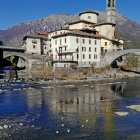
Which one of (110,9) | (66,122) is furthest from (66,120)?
(110,9)

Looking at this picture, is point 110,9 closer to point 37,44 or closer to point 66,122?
point 37,44

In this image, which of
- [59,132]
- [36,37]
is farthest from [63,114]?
[36,37]

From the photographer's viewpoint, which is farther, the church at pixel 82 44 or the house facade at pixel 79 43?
the house facade at pixel 79 43

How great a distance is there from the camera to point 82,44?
240ft

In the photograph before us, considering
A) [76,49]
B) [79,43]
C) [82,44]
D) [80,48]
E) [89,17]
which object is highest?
[89,17]

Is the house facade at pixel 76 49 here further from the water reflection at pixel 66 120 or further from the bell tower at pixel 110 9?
the water reflection at pixel 66 120

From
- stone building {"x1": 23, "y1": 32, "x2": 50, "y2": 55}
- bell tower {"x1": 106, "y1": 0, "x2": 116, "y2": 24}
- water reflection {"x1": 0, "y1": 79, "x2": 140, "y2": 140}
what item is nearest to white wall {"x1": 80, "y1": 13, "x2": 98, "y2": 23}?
bell tower {"x1": 106, "y1": 0, "x2": 116, "y2": 24}

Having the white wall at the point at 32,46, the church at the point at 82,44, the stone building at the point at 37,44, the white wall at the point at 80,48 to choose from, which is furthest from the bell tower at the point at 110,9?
the white wall at the point at 32,46

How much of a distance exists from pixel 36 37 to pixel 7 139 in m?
71.7

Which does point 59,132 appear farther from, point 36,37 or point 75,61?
point 36,37

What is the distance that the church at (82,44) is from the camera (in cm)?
7044

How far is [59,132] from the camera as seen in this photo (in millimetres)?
17172

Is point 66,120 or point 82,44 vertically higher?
point 82,44

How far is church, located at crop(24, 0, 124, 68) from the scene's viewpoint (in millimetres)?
70438
